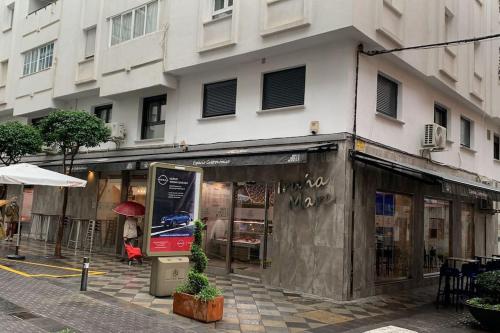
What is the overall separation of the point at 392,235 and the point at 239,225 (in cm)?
420

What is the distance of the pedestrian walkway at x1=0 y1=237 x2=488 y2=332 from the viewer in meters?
8.05

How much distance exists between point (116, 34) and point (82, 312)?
11.9 metres

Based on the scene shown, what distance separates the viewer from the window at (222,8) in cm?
1348

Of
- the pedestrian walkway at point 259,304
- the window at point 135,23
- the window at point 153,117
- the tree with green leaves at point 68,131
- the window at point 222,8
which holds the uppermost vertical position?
the window at point 135,23

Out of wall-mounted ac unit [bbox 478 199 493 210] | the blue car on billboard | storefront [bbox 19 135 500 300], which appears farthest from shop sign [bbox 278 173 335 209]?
wall-mounted ac unit [bbox 478 199 493 210]

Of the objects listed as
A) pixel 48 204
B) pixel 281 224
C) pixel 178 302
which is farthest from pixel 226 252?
pixel 48 204

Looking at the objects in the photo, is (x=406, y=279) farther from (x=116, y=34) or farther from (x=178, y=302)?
(x=116, y=34)

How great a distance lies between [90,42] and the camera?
18.8 meters

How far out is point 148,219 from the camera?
9.02 meters

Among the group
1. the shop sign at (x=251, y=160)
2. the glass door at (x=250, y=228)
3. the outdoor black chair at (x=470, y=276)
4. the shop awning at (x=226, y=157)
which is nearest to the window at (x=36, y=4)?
the shop awning at (x=226, y=157)

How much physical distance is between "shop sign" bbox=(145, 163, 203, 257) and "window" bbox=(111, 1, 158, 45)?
7879 mm

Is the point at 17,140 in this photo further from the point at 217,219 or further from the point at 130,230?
the point at 217,219

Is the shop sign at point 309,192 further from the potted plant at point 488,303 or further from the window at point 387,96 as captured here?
the potted plant at point 488,303

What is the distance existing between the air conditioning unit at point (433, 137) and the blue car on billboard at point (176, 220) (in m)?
7.70
